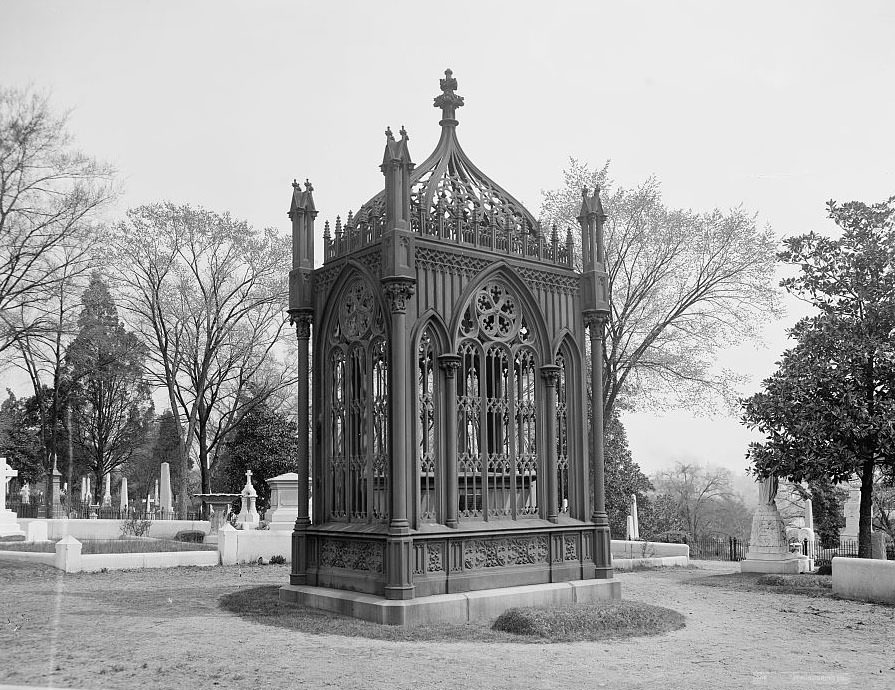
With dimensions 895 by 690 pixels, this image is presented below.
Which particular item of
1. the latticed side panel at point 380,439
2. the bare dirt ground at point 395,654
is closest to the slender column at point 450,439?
the latticed side panel at point 380,439

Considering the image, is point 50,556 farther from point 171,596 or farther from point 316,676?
point 316,676

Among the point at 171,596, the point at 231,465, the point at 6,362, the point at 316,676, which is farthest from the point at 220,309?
the point at 316,676

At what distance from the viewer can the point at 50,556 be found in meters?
18.1

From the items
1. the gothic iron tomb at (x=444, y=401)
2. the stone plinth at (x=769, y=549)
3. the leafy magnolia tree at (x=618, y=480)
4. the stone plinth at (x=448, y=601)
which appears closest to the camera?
the stone plinth at (x=448, y=601)

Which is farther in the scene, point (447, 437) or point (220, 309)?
point (220, 309)

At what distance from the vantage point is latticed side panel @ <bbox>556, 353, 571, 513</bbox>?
489 inches

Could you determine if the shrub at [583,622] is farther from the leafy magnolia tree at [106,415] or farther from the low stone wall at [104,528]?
A: the leafy magnolia tree at [106,415]

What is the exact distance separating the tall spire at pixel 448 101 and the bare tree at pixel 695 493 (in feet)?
134

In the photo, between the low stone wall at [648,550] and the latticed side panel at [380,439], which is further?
the low stone wall at [648,550]

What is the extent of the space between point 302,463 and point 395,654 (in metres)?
4.51

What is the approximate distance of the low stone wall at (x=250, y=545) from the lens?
19.6m

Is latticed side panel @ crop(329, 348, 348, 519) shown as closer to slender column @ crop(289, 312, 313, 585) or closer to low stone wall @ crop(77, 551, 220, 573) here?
slender column @ crop(289, 312, 313, 585)

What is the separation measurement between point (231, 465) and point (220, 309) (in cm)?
1061

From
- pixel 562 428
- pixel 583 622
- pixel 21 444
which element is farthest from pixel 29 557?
pixel 21 444
